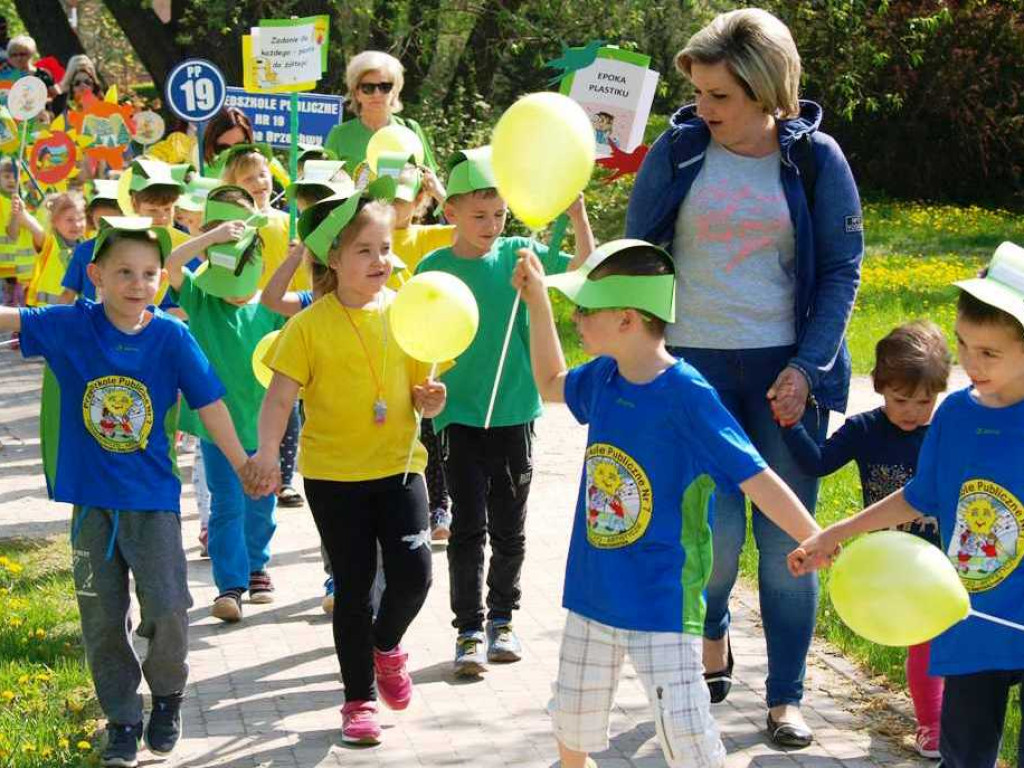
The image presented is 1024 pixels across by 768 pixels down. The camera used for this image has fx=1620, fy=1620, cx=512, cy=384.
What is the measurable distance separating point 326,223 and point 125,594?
1345 millimetres

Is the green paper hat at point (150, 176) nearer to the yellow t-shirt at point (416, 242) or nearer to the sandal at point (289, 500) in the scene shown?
the yellow t-shirt at point (416, 242)

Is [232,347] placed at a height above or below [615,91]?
below

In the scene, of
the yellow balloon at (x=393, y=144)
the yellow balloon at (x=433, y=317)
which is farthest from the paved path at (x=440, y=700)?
the yellow balloon at (x=393, y=144)

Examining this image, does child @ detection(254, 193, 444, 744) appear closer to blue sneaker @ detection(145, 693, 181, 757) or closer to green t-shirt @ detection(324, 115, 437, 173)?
blue sneaker @ detection(145, 693, 181, 757)

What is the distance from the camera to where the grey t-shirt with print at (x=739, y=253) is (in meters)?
5.14

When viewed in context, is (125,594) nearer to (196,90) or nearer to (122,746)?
(122,746)

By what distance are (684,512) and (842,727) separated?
4.88 feet

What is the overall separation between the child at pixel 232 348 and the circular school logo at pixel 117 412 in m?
1.62

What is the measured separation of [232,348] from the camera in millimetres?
6949

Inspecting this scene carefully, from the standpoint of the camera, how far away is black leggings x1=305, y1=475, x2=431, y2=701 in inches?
208

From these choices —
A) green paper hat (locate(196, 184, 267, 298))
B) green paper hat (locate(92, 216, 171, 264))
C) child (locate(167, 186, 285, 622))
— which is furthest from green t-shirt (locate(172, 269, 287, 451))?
green paper hat (locate(92, 216, 171, 264))

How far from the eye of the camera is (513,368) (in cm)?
607

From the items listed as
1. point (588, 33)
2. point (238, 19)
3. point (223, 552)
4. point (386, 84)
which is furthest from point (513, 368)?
point (238, 19)

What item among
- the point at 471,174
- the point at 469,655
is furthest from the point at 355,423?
the point at 469,655
